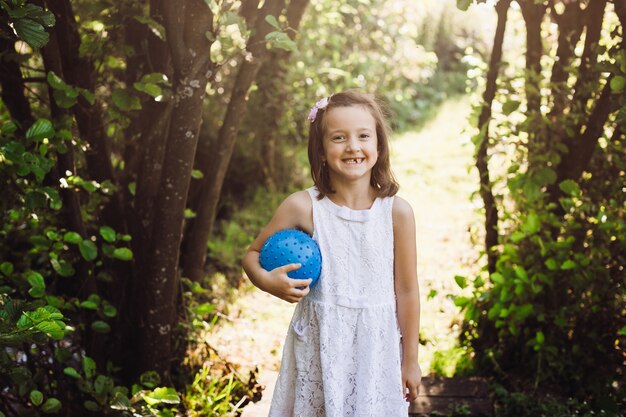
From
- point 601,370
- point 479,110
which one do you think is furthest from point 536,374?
point 479,110

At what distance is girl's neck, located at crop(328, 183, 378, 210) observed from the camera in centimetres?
243

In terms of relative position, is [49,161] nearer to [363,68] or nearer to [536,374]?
[536,374]

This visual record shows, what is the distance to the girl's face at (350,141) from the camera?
2.33 m

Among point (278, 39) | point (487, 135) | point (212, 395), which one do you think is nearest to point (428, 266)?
point (487, 135)

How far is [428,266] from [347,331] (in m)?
3.21

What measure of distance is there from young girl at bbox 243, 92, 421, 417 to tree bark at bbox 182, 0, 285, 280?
3.67 ft

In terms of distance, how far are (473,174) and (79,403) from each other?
6052mm

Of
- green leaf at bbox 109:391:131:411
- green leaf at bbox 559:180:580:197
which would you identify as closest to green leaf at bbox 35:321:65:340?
green leaf at bbox 109:391:131:411

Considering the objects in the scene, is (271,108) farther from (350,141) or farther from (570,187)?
(350,141)

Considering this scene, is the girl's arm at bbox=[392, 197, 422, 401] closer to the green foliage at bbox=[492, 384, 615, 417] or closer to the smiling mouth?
the smiling mouth

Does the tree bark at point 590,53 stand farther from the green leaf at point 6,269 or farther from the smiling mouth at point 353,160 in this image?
the green leaf at point 6,269

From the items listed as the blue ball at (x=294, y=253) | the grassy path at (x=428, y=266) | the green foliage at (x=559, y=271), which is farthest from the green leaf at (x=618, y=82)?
the blue ball at (x=294, y=253)

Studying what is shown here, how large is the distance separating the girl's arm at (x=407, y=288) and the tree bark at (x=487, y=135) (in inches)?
47.1

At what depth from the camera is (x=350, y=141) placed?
2.33 metres
